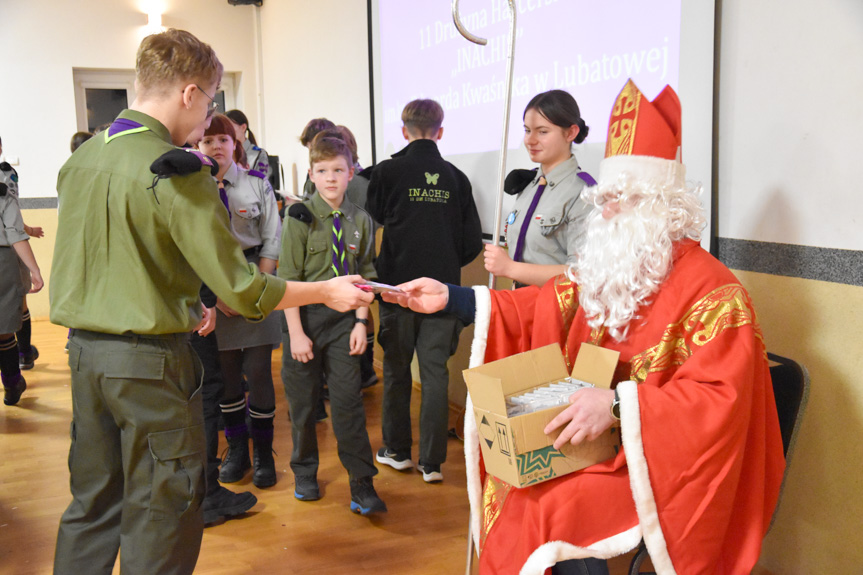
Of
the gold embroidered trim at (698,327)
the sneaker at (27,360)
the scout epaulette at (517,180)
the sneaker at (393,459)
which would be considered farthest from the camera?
the sneaker at (27,360)

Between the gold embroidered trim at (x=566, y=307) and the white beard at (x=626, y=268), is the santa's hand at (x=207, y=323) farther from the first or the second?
the white beard at (x=626, y=268)

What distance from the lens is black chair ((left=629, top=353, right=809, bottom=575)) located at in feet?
5.60

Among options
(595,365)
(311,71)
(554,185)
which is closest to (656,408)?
(595,365)

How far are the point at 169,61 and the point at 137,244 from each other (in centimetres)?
45

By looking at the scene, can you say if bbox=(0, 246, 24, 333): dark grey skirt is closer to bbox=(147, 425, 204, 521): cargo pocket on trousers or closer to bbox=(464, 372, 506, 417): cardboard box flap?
bbox=(147, 425, 204, 521): cargo pocket on trousers

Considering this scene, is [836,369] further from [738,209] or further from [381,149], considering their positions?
[381,149]

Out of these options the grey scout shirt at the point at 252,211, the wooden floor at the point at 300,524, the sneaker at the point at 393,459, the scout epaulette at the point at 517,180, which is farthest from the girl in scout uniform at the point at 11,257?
the scout epaulette at the point at 517,180

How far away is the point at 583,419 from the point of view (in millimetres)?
1506

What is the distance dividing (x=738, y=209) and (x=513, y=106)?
136 cm

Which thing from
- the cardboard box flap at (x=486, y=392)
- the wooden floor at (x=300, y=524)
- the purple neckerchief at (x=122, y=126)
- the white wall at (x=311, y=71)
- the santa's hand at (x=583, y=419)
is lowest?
the wooden floor at (x=300, y=524)

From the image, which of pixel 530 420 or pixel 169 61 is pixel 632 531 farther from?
pixel 169 61

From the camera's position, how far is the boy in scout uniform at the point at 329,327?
2732mm

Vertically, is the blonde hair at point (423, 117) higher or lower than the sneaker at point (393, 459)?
higher

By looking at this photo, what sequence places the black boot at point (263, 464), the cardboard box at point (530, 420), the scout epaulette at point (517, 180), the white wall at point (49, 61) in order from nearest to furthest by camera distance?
the cardboard box at point (530, 420)
the scout epaulette at point (517, 180)
the black boot at point (263, 464)
the white wall at point (49, 61)
